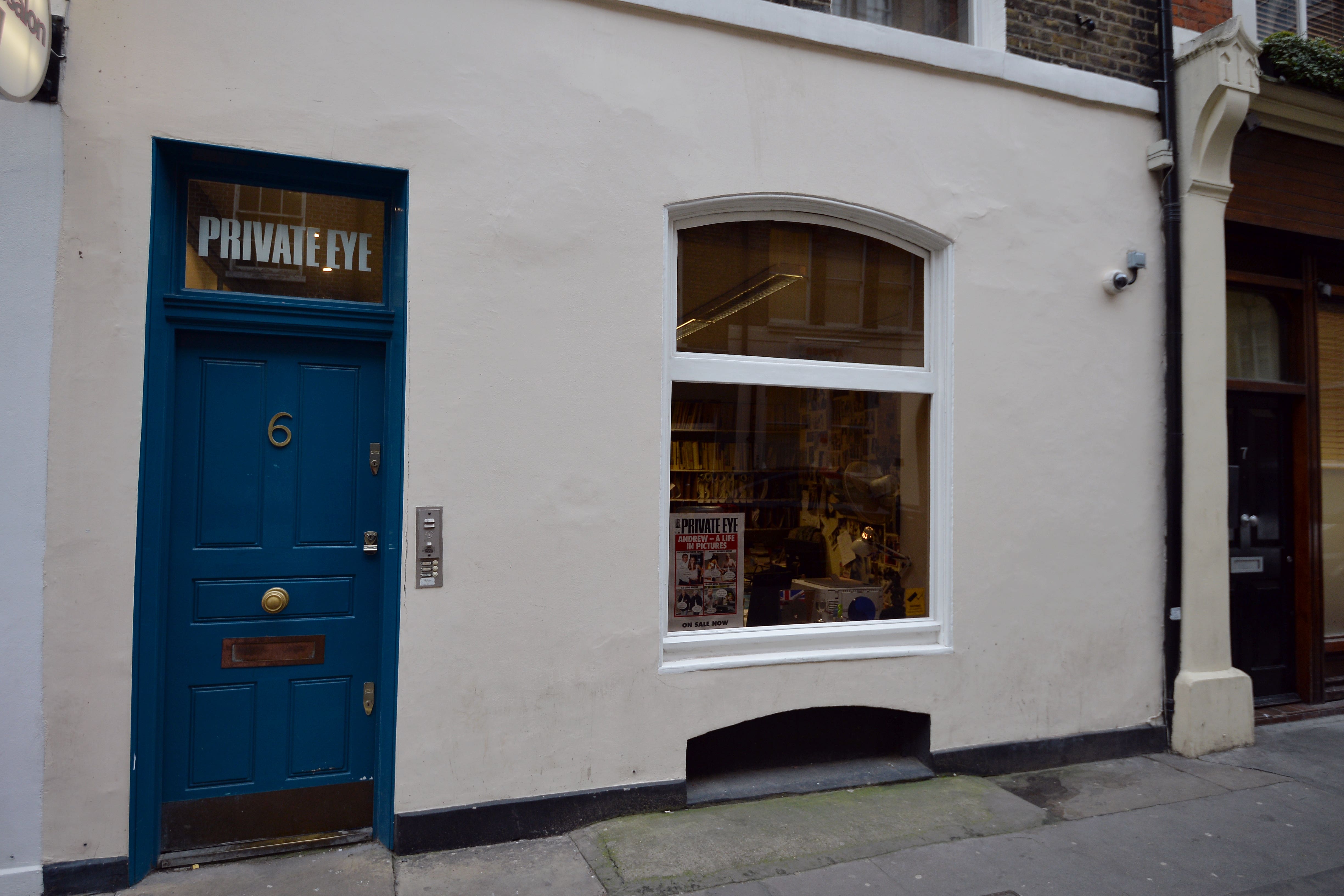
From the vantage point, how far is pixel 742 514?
5.06 m

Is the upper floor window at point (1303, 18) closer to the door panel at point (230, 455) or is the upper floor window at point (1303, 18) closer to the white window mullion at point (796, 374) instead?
the white window mullion at point (796, 374)

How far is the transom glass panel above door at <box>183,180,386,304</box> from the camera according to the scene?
12.7 feet

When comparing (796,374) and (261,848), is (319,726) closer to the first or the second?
(261,848)

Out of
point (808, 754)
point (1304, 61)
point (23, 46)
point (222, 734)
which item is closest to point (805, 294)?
point (808, 754)

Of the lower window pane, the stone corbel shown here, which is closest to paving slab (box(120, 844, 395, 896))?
the lower window pane

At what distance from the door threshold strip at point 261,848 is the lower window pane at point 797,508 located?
76.5 inches

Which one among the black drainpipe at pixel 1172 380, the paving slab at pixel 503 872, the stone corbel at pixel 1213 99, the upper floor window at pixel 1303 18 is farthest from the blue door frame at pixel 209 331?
the upper floor window at pixel 1303 18

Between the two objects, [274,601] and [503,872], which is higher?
[274,601]

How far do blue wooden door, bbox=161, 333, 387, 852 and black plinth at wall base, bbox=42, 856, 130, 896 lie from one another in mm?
253

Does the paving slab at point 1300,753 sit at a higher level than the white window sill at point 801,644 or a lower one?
lower

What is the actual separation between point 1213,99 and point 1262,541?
3.37 meters

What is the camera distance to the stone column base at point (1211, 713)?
5.39m

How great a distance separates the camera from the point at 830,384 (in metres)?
5.01

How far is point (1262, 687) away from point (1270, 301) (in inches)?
122
